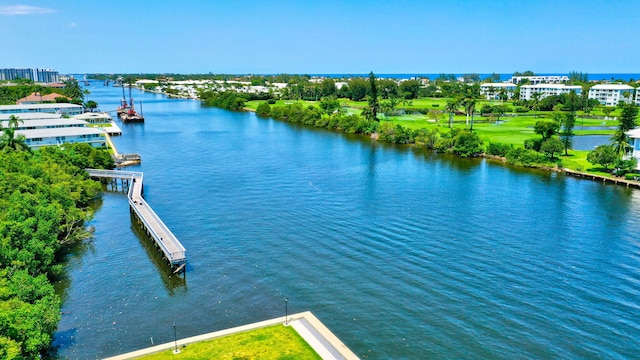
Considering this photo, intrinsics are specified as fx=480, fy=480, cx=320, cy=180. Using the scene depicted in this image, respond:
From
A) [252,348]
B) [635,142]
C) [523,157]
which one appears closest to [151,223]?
[252,348]

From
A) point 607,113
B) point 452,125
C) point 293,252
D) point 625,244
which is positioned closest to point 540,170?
point 625,244

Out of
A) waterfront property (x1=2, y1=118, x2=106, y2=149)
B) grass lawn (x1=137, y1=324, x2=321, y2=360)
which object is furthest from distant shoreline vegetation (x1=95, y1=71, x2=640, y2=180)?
grass lawn (x1=137, y1=324, x2=321, y2=360)

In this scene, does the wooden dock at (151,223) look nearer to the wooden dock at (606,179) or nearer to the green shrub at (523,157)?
the green shrub at (523,157)

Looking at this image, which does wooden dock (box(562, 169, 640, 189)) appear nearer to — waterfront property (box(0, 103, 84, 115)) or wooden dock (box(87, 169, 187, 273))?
wooden dock (box(87, 169, 187, 273))

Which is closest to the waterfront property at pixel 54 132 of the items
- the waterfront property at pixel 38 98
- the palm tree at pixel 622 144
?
the waterfront property at pixel 38 98

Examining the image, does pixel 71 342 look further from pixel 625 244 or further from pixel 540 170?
pixel 540 170

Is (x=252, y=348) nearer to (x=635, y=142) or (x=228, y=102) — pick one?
(x=635, y=142)
